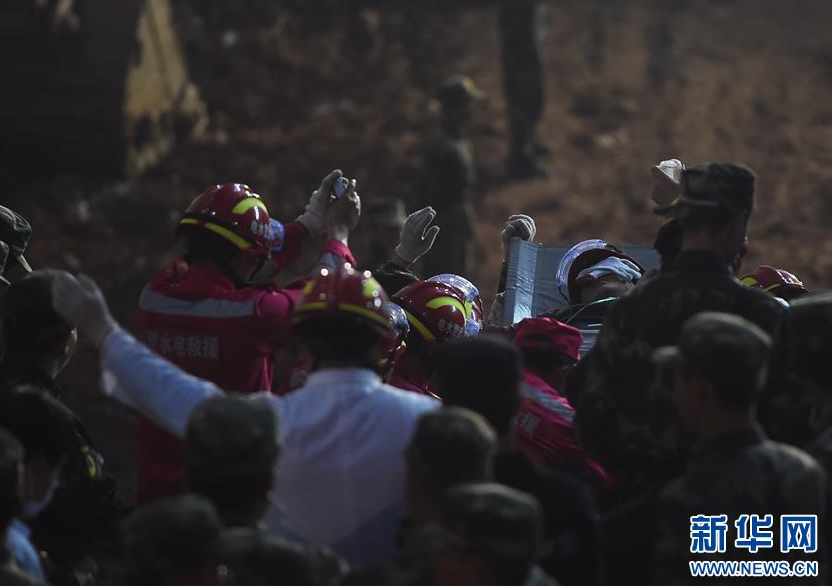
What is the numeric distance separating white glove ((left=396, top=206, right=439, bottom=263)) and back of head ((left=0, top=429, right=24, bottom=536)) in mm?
3267

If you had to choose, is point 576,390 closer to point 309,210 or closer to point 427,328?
point 427,328

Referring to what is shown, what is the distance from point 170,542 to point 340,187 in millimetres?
2600

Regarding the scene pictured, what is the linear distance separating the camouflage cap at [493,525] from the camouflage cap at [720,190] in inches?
66.6

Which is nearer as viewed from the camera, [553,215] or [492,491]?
[492,491]

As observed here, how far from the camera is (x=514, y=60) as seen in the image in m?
17.3

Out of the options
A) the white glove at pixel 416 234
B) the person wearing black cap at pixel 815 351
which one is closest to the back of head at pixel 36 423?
the person wearing black cap at pixel 815 351

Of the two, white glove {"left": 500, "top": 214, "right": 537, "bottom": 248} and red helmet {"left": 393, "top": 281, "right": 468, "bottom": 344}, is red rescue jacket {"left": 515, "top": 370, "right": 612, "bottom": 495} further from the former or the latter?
white glove {"left": 500, "top": 214, "right": 537, "bottom": 248}

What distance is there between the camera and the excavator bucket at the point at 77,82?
14844 millimetres

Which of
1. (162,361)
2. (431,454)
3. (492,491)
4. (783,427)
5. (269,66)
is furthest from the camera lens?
(269,66)

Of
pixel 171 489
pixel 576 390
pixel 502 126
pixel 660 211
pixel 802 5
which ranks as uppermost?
pixel 802 5

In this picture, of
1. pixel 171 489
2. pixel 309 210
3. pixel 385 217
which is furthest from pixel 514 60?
pixel 171 489

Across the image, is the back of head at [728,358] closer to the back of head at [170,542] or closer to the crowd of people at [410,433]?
the crowd of people at [410,433]

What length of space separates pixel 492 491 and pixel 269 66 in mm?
15476

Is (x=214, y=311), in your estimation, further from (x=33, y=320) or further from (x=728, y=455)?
(x=728, y=455)
